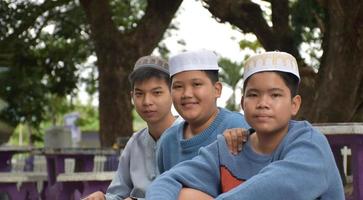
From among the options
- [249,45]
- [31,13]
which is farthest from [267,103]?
[249,45]

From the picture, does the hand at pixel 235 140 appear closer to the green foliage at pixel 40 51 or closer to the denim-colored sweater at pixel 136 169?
the denim-colored sweater at pixel 136 169

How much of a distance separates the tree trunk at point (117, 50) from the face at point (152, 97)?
9106mm

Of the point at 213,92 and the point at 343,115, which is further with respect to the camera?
the point at 343,115

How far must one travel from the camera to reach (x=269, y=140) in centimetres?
291

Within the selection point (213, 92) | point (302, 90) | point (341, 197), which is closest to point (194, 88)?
point (213, 92)

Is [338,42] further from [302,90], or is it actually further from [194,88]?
[194,88]

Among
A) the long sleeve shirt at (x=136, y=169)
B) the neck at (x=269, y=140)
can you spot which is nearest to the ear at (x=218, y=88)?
the long sleeve shirt at (x=136, y=169)

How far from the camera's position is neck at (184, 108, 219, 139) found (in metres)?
3.60

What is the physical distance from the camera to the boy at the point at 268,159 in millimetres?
2668

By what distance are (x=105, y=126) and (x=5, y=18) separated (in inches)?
94.5

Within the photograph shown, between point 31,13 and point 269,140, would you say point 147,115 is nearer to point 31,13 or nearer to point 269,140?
point 269,140

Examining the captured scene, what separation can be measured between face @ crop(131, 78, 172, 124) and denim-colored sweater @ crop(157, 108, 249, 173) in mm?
370

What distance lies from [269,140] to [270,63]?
252 millimetres

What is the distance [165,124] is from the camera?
4.16 m
